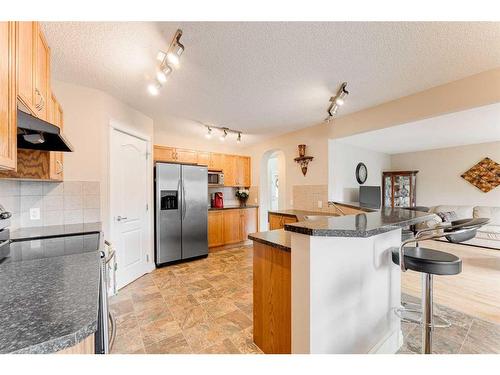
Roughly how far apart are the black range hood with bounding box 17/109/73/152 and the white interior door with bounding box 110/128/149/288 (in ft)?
3.40

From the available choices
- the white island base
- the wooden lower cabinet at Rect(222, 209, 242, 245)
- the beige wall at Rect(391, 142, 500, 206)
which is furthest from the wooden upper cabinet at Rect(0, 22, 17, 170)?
the beige wall at Rect(391, 142, 500, 206)

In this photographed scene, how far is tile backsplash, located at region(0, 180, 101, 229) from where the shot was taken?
2.06 meters

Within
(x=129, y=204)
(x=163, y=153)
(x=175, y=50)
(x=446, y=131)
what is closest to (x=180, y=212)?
(x=129, y=204)

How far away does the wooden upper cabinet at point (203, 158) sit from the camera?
4.54 metres

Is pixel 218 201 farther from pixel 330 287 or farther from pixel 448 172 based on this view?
pixel 448 172

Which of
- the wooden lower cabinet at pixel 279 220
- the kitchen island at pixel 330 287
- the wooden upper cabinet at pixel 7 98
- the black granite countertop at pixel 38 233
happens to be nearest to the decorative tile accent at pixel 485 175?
the wooden lower cabinet at pixel 279 220

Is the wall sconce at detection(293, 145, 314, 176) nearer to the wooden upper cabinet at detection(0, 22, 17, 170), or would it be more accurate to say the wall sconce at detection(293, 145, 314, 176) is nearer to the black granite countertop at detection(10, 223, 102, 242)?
the black granite countertop at detection(10, 223, 102, 242)

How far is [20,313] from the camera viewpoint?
638 millimetres

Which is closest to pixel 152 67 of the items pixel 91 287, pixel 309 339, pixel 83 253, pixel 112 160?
pixel 112 160

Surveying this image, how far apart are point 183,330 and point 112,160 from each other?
6.87 ft
